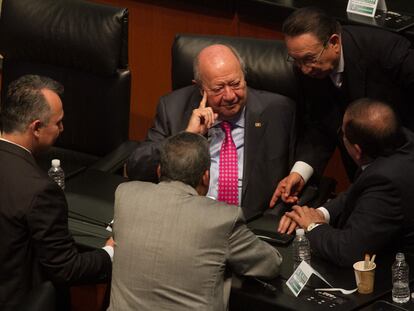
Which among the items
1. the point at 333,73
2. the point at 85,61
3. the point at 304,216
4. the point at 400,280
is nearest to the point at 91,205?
the point at 304,216

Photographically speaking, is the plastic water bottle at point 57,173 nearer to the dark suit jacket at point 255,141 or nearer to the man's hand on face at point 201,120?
the dark suit jacket at point 255,141

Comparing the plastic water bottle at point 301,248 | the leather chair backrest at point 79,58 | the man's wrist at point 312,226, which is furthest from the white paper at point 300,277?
the leather chair backrest at point 79,58

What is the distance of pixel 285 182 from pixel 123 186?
0.99 m

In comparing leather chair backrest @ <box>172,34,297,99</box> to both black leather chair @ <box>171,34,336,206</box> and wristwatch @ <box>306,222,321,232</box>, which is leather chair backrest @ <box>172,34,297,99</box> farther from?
wristwatch @ <box>306,222,321,232</box>

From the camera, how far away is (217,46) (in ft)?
13.8

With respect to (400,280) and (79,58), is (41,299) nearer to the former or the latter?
(400,280)

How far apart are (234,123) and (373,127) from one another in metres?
0.91

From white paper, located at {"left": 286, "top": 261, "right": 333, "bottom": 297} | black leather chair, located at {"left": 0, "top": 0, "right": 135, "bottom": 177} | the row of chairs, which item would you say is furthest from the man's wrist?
black leather chair, located at {"left": 0, "top": 0, "right": 135, "bottom": 177}

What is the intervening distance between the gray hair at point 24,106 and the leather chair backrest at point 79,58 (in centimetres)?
94

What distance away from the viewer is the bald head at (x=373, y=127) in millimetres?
3479

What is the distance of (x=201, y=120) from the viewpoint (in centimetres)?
412

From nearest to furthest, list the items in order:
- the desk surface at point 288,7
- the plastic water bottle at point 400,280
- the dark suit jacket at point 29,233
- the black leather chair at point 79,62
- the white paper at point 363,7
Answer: the plastic water bottle at point 400,280 < the dark suit jacket at point 29,233 < the black leather chair at point 79,62 < the white paper at point 363,7 < the desk surface at point 288,7

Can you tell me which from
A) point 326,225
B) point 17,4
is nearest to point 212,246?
point 326,225

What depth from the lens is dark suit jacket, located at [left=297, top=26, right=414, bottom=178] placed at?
4.07 metres
